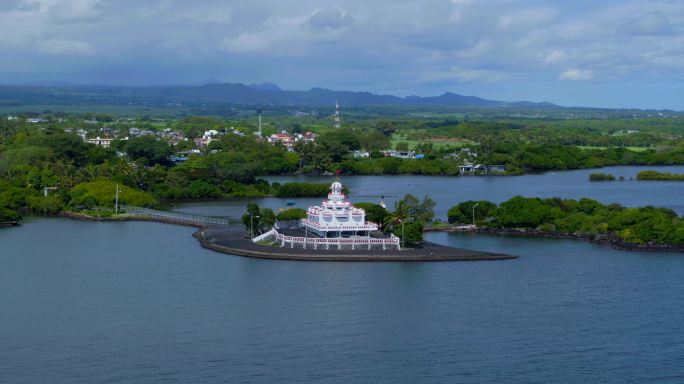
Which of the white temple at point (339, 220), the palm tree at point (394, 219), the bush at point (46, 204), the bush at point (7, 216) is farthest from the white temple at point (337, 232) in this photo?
the bush at point (46, 204)

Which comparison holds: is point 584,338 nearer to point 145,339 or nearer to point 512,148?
point 145,339

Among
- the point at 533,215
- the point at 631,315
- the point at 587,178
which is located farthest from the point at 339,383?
the point at 587,178

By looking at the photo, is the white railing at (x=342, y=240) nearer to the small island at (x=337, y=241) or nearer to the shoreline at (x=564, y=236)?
the small island at (x=337, y=241)

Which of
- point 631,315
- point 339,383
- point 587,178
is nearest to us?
point 339,383

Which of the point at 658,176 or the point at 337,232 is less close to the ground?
the point at 658,176

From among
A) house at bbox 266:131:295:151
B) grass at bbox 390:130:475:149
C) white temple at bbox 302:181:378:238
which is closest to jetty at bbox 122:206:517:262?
white temple at bbox 302:181:378:238

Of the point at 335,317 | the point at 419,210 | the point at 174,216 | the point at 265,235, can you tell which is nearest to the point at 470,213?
the point at 419,210

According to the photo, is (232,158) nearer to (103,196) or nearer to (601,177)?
(103,196)
